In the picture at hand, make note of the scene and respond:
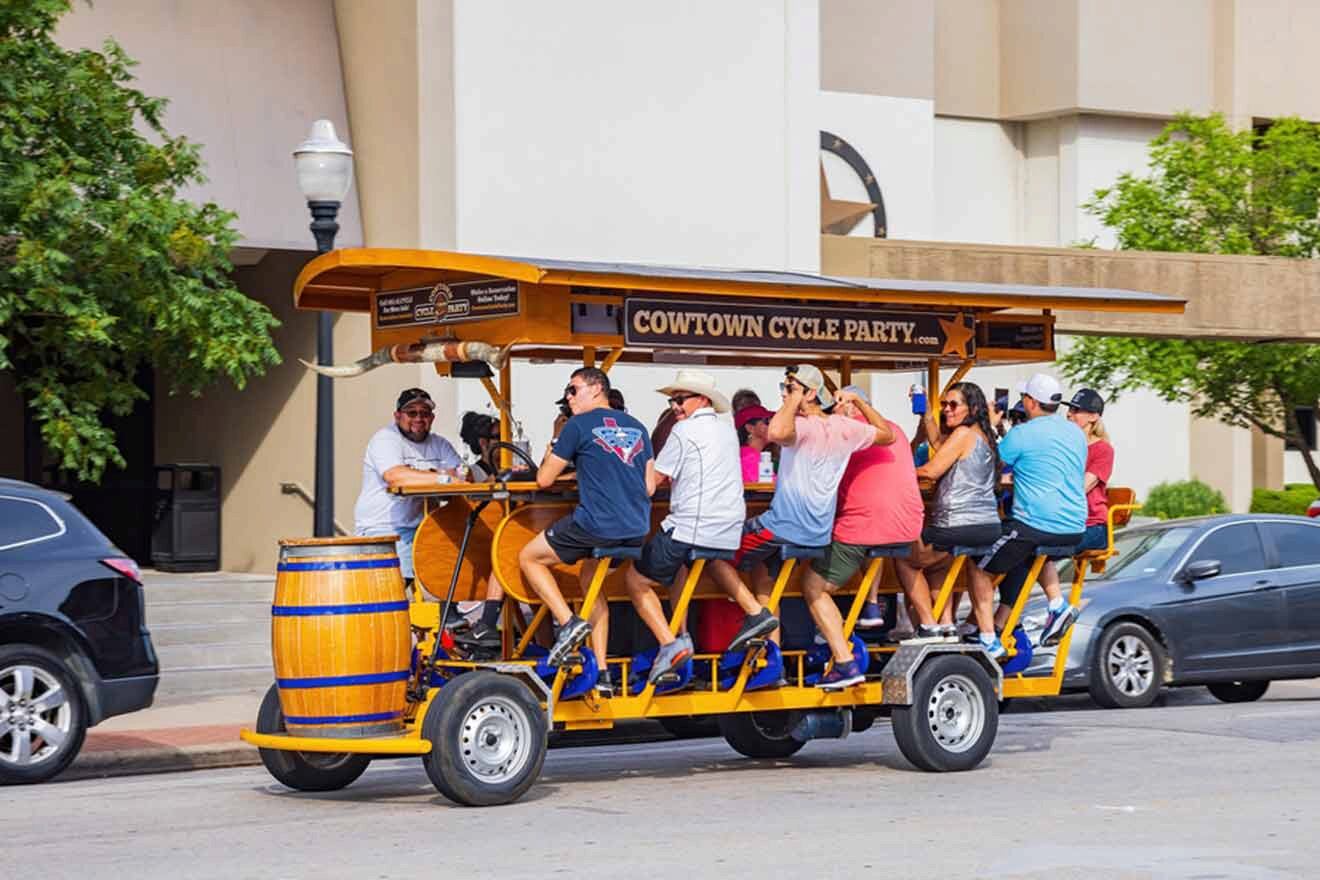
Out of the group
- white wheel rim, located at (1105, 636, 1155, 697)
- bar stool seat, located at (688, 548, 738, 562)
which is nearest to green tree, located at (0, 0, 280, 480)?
bar stool seat, located at (688, 548, 738, 562)

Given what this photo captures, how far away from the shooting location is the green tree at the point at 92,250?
14914 millimetres

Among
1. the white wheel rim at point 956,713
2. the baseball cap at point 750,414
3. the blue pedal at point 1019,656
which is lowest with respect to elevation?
the white wheel rim at point 956,713

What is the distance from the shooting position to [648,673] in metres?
11.4

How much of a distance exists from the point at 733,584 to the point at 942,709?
1409mm

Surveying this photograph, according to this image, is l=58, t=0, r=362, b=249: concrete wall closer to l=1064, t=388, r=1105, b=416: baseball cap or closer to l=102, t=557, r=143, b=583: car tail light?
l=102, t=557, r=143, b=583: car tail light

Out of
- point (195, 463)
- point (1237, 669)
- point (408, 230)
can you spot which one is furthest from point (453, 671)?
point (195, 463)

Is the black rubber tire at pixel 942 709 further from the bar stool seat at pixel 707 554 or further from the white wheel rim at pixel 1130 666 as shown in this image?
the white wheel rim at pixel 1130 666

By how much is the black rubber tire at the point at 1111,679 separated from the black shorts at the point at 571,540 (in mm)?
6534

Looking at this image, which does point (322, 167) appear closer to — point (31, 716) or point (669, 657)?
point (31, 716)

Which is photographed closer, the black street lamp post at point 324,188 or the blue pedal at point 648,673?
the blue pedal at point 648,673

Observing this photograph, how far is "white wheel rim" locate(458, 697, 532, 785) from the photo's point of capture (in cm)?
1038

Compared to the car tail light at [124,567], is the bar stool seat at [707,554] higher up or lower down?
higher up

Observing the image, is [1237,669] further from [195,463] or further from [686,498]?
[195,463]

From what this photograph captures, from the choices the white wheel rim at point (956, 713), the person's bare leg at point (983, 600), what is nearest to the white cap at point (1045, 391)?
the person's bare leg at point (983, 600)
